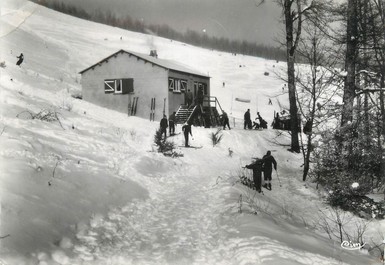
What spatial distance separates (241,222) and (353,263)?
2274 mm

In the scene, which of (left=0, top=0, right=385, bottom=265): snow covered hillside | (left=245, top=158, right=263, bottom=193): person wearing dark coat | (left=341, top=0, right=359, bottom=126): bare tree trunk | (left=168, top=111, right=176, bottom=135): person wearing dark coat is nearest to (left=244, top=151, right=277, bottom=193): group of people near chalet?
(left=245, top=158, right=263, bottom=193): person wearing dark coat

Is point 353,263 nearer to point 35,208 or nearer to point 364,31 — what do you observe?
point 35,208

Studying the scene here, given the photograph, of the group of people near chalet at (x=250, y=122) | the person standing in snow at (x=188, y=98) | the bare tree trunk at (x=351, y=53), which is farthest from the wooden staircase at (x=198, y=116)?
the bare tree trunk at (x=351, y=53)

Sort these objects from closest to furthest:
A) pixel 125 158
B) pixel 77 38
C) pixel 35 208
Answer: pixel 35 208 → pixel 125 158 → pixel 77 38

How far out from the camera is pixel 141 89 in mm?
27062

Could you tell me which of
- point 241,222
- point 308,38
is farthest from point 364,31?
point 241,222

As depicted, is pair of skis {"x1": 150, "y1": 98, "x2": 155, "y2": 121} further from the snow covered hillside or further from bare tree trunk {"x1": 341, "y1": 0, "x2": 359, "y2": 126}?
bare tree trunk {"x1": 341, "y1": 0, "x2": 359, "y2": 126}

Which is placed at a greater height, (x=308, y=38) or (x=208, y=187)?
(x=308, y=38)

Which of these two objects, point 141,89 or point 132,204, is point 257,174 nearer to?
point 132,204

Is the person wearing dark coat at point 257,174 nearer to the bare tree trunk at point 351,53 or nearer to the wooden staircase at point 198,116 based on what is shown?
the bare tree trunk at point 351,53

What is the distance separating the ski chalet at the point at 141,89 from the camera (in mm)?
26406

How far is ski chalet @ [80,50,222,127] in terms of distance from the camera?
26.4 meters

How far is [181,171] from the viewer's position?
1352cm

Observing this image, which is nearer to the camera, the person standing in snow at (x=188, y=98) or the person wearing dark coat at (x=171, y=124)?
the person wearing dark coat at (x=171, y=124)
